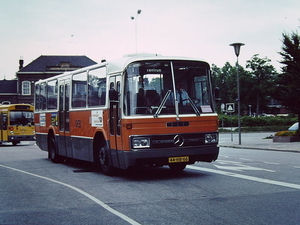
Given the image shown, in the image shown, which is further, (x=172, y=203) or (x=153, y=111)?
(x=153, y=111)

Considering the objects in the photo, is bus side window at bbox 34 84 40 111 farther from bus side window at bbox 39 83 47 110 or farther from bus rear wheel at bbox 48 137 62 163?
bus rear wheel at bbox 48 137 62 163

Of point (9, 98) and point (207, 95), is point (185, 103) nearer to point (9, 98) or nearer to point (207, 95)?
point (207, 95)

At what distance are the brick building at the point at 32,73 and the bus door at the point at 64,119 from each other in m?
78.2

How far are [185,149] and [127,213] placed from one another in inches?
167

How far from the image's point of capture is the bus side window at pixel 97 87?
12.9 meters

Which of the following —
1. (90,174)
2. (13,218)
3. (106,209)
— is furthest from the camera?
(90,174)

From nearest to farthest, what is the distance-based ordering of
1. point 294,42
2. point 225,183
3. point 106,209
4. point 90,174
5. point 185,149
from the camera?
1. point 106,209
2. point 225,183
3. point 185,149
4. point 90,174
5. point 294,42

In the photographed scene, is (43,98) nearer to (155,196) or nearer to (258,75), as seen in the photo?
(155,196)

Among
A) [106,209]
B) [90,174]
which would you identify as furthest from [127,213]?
[90,174]

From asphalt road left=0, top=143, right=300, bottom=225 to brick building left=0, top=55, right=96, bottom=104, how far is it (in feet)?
272

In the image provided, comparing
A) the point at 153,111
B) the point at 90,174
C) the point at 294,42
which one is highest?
the point at 294,42

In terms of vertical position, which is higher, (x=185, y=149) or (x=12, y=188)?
(x=185, y=149)

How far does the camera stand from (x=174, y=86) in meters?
11.6

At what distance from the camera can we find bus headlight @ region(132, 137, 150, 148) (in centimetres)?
1109
